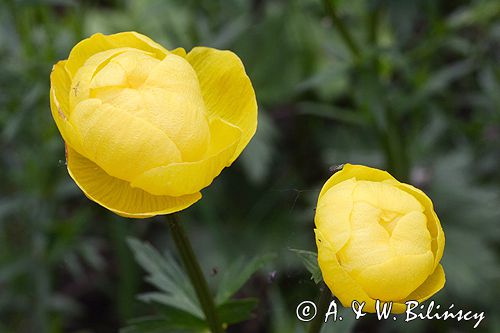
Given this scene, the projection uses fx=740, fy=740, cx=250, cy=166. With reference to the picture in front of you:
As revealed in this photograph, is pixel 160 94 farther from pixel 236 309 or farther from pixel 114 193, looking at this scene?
pixel 236 309

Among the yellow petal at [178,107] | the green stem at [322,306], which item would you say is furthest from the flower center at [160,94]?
the green stem at [322,306]

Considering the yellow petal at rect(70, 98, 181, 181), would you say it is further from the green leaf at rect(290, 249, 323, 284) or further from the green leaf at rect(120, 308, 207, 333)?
the green leaf at rect(120, 308, 207, 333)

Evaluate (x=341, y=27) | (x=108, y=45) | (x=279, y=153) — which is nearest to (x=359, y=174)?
(x=108, y=45)

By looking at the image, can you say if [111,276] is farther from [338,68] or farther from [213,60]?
[213,60]

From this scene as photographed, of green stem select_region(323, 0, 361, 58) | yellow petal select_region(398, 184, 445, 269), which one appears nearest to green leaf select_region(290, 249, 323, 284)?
yellow petal select_region(398, 184, 445, 269)

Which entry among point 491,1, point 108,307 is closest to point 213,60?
point 491,1

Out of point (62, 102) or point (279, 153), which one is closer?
point (62, 102)

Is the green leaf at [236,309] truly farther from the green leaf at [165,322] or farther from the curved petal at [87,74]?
the curved petal at [87,74]
